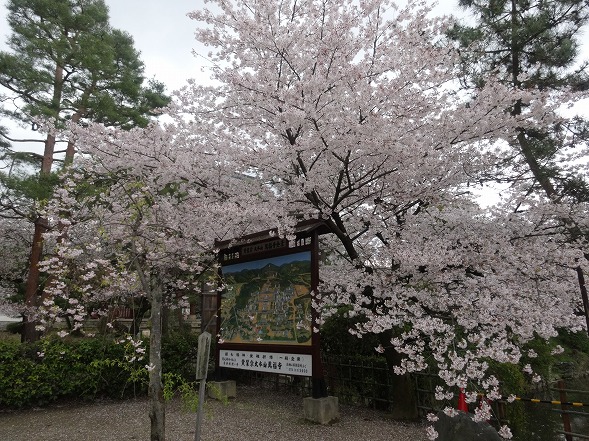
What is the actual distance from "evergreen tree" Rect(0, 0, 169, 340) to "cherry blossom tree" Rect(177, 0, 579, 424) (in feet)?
20.6

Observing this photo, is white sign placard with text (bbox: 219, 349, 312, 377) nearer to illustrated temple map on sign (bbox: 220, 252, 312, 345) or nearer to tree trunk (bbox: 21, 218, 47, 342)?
illustrated temple map on sign (bbox: 220, 252, 312, 345)

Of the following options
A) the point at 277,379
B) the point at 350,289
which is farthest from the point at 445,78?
the point at 277,379

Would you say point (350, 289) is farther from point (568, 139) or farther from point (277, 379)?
point (568, 139)

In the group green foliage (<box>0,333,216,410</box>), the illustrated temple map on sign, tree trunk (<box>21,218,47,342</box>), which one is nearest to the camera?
the illustrated temple map on sign

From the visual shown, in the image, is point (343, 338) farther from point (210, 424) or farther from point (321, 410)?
point (210, 424)

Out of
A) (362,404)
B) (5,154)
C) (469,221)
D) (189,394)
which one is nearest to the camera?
(189,394)

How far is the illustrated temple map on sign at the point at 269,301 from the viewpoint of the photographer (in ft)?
23.7

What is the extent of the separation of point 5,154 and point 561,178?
1601 cm

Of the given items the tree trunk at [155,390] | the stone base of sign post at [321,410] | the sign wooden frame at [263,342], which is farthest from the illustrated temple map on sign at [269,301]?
the tree trunk at [155,390]

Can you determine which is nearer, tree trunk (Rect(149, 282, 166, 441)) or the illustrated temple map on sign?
tree trunk (Rect(149, 282, 166, 441))

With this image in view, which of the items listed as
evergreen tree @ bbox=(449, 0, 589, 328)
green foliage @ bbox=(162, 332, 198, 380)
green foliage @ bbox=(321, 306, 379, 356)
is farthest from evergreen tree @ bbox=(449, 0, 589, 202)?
green foliage @ bbox=(162, 332, 198, 380)

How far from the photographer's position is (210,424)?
6945 mm

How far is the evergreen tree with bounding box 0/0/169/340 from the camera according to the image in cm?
1135

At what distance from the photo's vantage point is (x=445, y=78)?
6859 millimetres
